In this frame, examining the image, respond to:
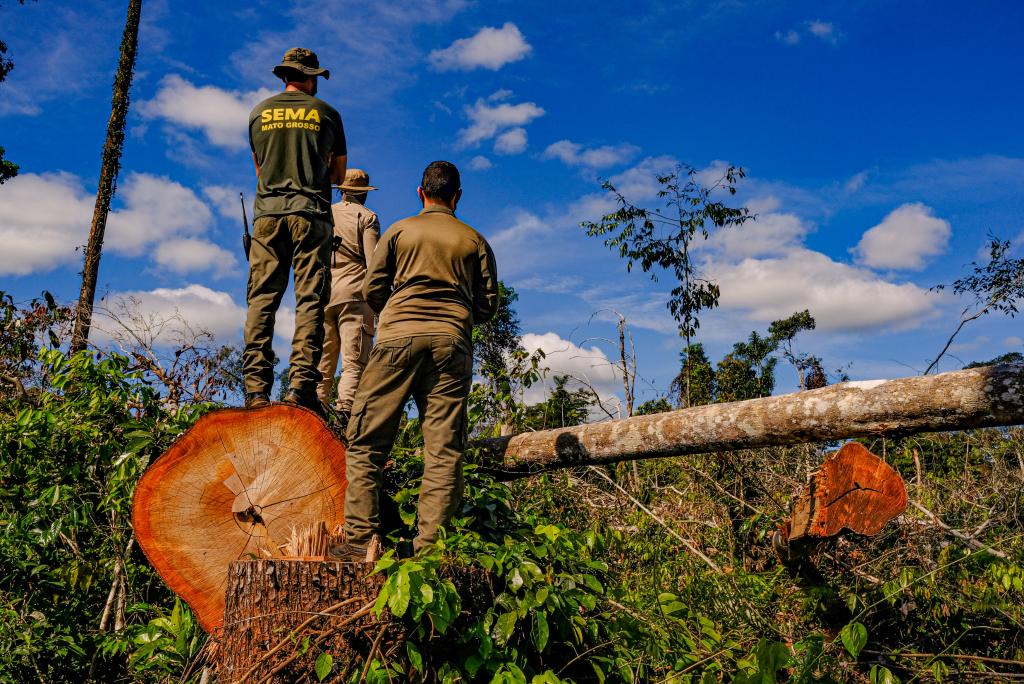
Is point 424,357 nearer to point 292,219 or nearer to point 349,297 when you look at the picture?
point 292,219

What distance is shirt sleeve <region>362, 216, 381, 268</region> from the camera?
5629mm

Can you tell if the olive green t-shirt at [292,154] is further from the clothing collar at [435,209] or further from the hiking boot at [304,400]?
the hiking boot at [304,400]

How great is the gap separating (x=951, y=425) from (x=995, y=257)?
11.4 metres

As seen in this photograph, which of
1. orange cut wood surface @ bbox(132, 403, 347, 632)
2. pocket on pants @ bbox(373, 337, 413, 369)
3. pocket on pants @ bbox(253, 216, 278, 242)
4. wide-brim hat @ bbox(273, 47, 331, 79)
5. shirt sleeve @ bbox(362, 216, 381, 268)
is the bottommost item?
orange cut wood surface @ bbox(132, 403, 347, 632)

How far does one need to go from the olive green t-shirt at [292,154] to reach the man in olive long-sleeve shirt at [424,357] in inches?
34.6

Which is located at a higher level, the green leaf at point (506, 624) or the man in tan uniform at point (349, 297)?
the man in tan uniform at point (349, 297)

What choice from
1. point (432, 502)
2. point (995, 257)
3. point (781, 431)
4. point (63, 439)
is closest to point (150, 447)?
point (63, 439)

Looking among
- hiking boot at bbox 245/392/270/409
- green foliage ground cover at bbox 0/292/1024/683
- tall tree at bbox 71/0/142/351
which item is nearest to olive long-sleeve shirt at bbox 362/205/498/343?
hiking boot at bbox 245/392/270/409

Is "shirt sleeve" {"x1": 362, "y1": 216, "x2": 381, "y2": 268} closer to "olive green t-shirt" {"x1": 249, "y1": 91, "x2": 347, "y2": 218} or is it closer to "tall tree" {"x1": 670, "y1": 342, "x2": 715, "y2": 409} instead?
"olive green t-shirt" {"x1": 249, "y1": 91, "x2": 347, "y2": 218}

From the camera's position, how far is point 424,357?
3727 millimetres

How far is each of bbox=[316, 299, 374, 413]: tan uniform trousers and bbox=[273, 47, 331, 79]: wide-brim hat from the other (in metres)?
1.64

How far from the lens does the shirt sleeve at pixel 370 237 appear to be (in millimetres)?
5629

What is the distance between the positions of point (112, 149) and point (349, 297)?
43.9 feet

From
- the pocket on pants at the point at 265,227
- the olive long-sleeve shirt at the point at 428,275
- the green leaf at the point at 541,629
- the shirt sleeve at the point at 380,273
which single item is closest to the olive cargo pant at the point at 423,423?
the olive long-sleeve shirt at the point at 428,275
